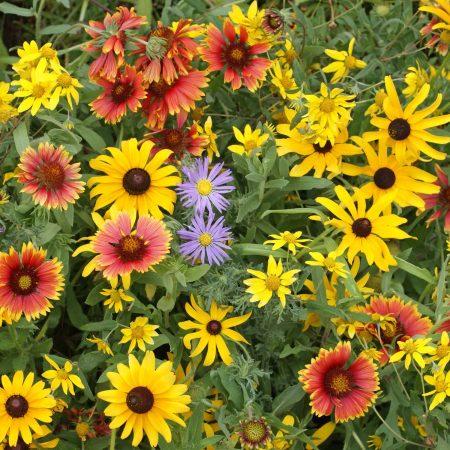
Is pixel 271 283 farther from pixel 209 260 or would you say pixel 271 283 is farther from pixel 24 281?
pixel 24 281

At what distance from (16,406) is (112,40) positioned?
29.5 inches

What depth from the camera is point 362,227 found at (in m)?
1.46

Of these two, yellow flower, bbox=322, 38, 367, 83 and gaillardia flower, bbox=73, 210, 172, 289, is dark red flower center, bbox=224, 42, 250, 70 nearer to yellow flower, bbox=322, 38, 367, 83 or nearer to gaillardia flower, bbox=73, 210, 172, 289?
yellow flower, bbox=322, 38, 367, 83

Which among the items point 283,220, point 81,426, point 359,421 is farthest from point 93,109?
point 359,421

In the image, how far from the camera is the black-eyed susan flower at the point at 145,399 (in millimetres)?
1282

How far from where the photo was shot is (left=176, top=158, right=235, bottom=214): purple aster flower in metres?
1.49

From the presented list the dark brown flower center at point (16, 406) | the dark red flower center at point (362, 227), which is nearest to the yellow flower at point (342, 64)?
the dark red flower center at point (362, 227)

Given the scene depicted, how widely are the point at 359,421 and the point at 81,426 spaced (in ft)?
2.05

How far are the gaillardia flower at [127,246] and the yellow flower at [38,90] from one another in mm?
302

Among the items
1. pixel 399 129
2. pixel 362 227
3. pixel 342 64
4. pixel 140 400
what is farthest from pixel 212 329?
pixel 342 64

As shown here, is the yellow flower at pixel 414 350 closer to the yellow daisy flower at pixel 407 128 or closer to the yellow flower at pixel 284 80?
the yellow daisy flower at pixel 407 128

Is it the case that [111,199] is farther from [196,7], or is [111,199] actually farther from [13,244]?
[196,7]

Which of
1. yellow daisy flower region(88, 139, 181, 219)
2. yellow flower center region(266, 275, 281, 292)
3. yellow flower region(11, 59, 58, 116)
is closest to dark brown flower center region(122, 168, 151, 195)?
yellow daisy flower region(88, 139, 181, 219)

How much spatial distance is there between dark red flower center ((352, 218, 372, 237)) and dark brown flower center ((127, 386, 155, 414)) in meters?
0.53
